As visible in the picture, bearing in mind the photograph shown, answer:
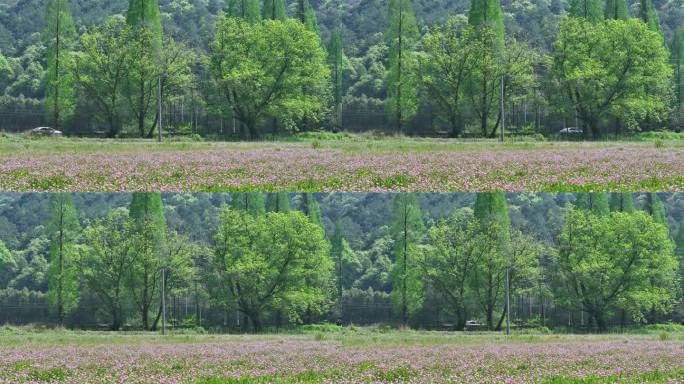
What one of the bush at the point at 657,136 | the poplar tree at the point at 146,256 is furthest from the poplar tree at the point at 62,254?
the bush at the point at 657,136

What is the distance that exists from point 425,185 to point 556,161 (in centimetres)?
584

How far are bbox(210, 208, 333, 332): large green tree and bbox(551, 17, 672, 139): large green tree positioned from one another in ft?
58.3

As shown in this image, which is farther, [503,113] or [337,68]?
[503,113]

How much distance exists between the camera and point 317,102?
3334cm

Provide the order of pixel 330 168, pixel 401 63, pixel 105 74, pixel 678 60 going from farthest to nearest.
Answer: pixel 678 60 < pixel 105 74 < pixel 401 63 < pixel 330 168

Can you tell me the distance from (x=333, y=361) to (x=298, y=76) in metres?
15.4

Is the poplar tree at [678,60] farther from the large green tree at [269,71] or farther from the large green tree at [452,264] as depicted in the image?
the large green tree at [452,264]

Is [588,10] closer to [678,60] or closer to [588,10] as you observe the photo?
[588,10]

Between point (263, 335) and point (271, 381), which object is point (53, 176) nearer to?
point (263, 335)

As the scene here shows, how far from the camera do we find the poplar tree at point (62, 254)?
3294cm

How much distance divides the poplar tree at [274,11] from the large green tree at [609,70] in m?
12.8

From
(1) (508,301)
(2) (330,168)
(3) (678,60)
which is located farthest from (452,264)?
(3) (678,60)

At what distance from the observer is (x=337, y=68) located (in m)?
33.0

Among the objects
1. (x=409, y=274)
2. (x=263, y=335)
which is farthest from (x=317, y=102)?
(x=263, y=335)
